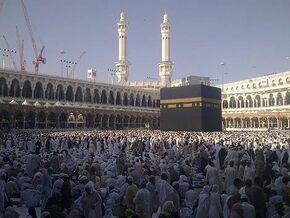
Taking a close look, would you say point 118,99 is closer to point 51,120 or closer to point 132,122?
point 132,122

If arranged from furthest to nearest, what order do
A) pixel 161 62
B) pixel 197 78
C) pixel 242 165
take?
pixel 197 78 → pixel 161 62 → pixel 242 165

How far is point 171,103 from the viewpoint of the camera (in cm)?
3148

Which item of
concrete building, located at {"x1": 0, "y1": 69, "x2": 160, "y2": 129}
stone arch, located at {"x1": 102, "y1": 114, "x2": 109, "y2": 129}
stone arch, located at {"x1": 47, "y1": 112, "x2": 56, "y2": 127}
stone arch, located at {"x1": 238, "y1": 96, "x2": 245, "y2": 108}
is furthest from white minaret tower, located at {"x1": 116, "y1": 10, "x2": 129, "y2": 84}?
stone arch, located at {"x1": 47, "y1": 112, "x2": 56, "y2": 127}

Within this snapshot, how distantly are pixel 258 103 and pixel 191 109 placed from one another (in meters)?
19.9

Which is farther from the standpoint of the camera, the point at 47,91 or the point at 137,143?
the point at 47,91

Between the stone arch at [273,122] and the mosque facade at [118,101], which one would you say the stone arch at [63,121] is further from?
the stone arch at [273,122]

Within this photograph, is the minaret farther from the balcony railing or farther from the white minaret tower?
the balcony railing

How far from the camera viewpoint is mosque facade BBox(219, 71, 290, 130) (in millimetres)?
40688

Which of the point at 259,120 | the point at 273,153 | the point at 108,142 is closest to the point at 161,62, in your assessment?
the point at 259,120

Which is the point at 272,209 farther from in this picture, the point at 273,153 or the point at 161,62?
the point at 161,62

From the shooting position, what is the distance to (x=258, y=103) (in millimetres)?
46344

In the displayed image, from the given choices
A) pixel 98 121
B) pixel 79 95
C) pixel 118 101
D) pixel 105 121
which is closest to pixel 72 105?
pixel 79 95

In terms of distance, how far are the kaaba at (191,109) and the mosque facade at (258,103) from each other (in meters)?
11.8

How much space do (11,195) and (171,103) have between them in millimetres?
25648
